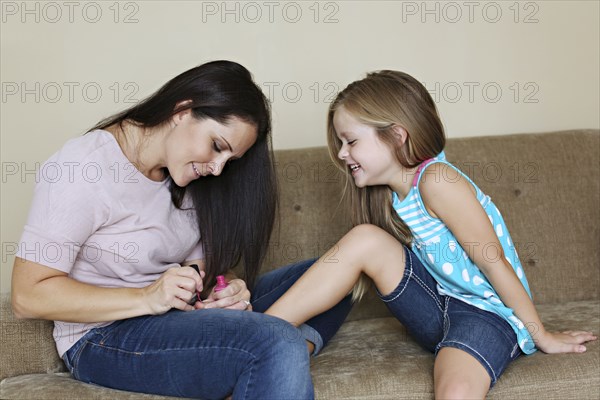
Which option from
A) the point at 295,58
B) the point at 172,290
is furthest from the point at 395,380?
the point at 295,58

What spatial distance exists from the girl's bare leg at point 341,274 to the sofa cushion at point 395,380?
13 cm

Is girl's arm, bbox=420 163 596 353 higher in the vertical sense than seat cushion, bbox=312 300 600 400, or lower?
higher

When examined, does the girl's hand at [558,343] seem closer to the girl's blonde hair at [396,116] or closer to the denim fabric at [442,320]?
the denim fabric at [442,320]

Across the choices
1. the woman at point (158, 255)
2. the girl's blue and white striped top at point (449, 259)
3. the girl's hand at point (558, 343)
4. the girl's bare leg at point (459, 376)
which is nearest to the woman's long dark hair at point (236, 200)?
the woman at point (158, 255)

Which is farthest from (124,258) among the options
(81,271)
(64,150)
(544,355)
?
(544,355)

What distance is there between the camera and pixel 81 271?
62.1 inches

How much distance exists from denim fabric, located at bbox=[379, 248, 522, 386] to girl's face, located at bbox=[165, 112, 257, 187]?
0.49 meters

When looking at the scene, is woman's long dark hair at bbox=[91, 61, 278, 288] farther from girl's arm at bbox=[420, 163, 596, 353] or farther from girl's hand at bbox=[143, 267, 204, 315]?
girl's arm at bbox=[420, 163, 596, 353]

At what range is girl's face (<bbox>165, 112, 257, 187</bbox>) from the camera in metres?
1.56

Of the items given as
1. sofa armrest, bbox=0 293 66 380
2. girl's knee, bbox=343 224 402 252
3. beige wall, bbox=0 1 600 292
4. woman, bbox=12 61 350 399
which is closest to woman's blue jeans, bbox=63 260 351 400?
woman, bbox=12 61 350 399

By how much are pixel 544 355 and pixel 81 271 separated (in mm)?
1002

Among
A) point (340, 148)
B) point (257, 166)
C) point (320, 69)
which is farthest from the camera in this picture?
point (320, 69)

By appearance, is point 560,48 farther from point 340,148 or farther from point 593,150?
point 340,148

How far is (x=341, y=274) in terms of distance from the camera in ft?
5.66
